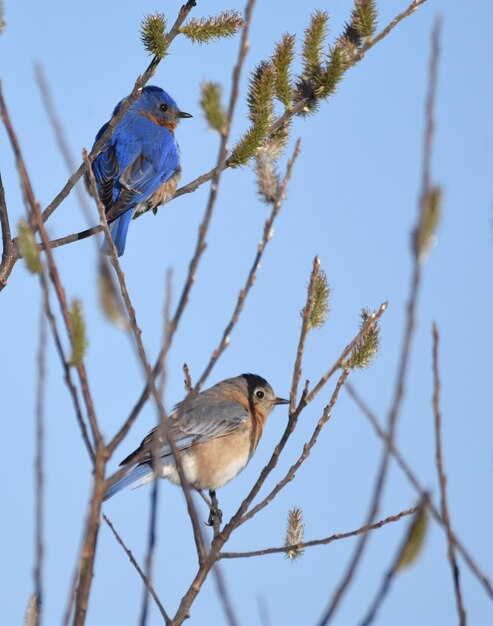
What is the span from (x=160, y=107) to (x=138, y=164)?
1492 millimetres

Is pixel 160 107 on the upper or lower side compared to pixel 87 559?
upper

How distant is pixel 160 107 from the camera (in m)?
8.92

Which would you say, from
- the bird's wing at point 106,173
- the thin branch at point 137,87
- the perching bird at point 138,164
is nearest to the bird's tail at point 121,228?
the perching bird at point 138,164

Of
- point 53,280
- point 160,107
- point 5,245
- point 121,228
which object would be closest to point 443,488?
point 53,280

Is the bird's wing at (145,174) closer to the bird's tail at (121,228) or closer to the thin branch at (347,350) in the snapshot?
the bird's tail at (121,228)

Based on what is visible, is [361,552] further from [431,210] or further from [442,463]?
[431,210]

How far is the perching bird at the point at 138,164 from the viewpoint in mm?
7184

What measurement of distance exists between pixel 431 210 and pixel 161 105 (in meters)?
7.62

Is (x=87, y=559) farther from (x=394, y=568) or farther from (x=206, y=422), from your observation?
(x=206, y=422)

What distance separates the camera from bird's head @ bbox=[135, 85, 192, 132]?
8.84m

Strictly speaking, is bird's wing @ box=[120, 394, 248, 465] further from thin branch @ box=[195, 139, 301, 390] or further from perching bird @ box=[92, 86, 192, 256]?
thin branch @ box=[195, 139, 301, 390]

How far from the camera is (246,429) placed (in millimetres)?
6316

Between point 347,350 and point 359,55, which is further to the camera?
point 359,55

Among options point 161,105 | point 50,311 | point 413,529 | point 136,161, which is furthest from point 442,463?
point 161,105
